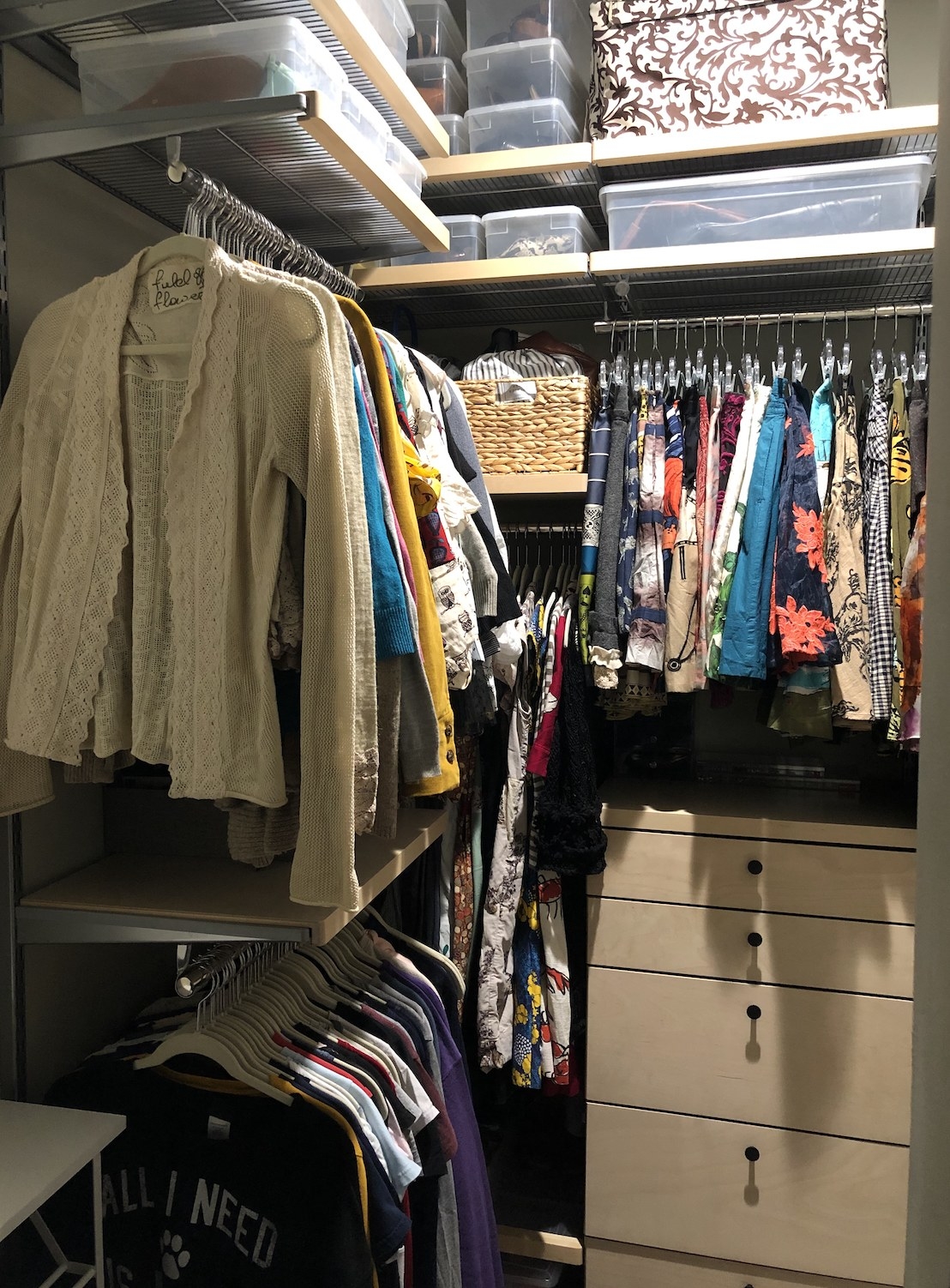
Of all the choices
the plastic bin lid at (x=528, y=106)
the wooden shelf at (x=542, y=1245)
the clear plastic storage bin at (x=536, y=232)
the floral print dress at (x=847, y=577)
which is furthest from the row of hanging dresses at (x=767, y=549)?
the wooden shelf at (x=542, y=1245)

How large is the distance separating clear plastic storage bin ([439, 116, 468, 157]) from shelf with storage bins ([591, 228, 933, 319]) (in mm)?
407

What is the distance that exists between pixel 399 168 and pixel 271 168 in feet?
1.00

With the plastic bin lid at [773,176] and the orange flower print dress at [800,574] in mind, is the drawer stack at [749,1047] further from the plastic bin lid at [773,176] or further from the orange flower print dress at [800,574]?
the plastic bin lid at [773,176]

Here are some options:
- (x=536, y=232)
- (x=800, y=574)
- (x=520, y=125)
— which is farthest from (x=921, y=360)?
(x=520, y=125)

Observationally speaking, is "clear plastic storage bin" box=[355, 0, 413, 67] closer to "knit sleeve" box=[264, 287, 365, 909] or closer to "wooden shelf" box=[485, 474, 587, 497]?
"knit sleeve" box=[264, 287, 365, 909]

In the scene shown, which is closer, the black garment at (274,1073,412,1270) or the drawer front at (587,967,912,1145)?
the black garment at (274,1073,412,1270)

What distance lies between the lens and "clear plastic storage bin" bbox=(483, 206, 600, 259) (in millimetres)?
2049

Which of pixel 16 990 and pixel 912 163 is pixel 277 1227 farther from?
pixel 912 163

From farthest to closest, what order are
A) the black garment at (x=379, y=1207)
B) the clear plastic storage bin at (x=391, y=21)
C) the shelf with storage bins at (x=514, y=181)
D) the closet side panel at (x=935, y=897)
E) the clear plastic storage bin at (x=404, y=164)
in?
the shelf with storage bins at (x=514, y=181)
the clear plastic storage bin at (x=404, y=164)
the clear plastic storage bin at (x=391, y=21)
the black garment at (x=379, y=1207)
the closet side panel at (x=935, y=897)

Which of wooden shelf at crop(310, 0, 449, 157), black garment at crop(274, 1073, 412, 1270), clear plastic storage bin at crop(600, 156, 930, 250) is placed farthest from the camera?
clear plastic storage bin at crop(600, 156, 930, 250)

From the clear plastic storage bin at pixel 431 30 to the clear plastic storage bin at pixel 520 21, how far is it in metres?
0.06

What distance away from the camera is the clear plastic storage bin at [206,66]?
1261 millimetres

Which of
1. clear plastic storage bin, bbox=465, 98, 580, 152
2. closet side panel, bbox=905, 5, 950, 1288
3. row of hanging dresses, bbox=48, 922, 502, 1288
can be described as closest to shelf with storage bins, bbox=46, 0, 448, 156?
clear plastic storage bin, bbox=465, 98, 580, 152

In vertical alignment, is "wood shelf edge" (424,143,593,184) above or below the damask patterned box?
below
